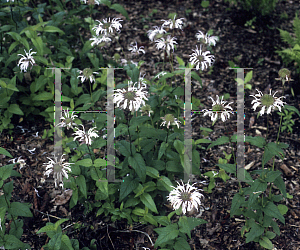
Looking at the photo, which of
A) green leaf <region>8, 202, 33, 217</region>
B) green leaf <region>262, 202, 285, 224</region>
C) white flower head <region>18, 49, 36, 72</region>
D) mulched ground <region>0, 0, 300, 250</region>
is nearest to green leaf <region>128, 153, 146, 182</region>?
mulched ground <region>0, 0, 300, 250</region>

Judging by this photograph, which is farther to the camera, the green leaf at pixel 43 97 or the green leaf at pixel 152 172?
the green leaf at pixel 43 97

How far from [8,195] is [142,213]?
1290 mm

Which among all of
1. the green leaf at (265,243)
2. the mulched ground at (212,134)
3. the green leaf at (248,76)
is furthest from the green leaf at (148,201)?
the green leaf at (248,76)

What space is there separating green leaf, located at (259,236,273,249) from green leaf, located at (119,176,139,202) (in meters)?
1.35

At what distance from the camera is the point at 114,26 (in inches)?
151

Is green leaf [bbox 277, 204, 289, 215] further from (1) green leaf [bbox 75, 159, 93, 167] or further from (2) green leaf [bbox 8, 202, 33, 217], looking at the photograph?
(2) green leaf [bbox 8, 202, 33, 217]

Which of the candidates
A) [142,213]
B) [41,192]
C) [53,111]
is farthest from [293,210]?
[53,111]

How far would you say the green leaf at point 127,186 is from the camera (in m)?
3.04

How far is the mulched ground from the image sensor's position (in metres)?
3.41

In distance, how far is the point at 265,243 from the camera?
3.14m

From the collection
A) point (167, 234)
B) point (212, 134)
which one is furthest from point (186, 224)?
point (212, 134)

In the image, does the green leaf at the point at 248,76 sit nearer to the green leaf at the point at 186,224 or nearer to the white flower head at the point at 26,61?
the green leaf at the point at 186,224

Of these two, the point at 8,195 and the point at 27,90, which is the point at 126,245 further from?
the point at 27,90

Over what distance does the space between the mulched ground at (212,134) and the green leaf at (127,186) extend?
630 mm
